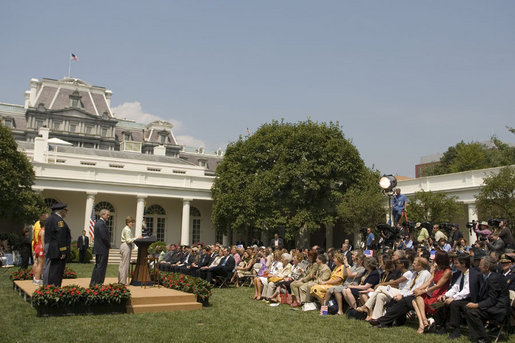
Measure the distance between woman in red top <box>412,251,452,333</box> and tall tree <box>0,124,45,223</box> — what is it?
23.6 m

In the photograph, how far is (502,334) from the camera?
734 cm

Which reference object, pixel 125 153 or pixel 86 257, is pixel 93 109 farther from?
pixel 86 257

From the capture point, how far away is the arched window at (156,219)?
35.9m

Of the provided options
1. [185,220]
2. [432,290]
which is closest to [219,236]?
[185,220]

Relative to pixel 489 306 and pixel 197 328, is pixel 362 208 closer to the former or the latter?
pixel 489 306

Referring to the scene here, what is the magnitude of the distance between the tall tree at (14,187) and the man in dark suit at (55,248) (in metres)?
18.3

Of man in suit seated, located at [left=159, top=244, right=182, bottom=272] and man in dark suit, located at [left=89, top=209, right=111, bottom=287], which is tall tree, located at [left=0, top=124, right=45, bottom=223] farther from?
man in dark suit, located at [left=89, top=209, right=111, bottom=287]

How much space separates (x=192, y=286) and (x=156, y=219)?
2689 cm

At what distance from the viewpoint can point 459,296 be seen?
25.0ft

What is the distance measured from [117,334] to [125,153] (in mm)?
36026

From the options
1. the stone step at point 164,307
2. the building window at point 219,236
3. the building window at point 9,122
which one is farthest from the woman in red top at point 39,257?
the building window at point 9,122

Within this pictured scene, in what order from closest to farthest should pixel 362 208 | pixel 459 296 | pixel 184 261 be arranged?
pixel 459 296, pixel 184 261, pixel 362 208

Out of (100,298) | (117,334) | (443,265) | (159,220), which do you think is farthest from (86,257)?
(443,265)

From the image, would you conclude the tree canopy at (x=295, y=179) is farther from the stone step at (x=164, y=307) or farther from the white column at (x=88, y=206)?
the stone step at (x=164, y=307)
